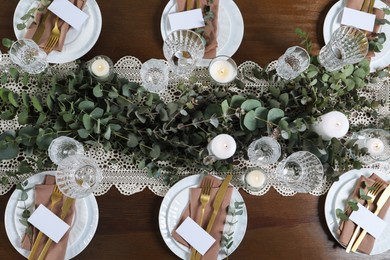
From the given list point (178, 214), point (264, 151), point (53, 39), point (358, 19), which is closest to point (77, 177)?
point (178, 214)

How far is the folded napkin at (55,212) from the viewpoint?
984 millimetres

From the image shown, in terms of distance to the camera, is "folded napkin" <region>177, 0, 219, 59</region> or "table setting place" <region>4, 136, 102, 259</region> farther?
"folded napkin" <region>177, 0, 219, 59</region>

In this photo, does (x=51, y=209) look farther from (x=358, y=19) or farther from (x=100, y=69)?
(x=358, y=19)

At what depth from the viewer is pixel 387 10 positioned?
112 cm

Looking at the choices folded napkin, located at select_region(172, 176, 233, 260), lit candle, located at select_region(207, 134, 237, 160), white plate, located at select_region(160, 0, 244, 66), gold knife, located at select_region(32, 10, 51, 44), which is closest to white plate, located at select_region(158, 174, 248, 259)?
folded napkin, located at select_region(172, 176, 233, 260)

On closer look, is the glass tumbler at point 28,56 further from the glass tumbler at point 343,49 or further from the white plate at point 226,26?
the glass tumbler at point 343,49

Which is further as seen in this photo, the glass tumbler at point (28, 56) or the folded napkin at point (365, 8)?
the folded napkin at point (365, 8)

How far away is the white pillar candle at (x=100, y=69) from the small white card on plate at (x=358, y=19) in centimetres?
69

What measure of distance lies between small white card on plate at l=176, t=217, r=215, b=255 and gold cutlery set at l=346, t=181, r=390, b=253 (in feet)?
1.28

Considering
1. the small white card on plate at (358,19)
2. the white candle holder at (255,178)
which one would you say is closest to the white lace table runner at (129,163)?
the white candle holder at (255,178)

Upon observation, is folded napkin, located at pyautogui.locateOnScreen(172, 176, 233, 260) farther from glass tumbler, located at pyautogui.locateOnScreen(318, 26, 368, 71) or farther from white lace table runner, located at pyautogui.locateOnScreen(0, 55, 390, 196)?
glass tumbler, located at pyautogui.locateOnScreen(318, 26, 368, 71)

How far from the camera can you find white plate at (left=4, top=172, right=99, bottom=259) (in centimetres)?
99

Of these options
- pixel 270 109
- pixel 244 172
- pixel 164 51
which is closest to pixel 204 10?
pixel 164 51

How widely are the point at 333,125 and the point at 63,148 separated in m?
0.70
